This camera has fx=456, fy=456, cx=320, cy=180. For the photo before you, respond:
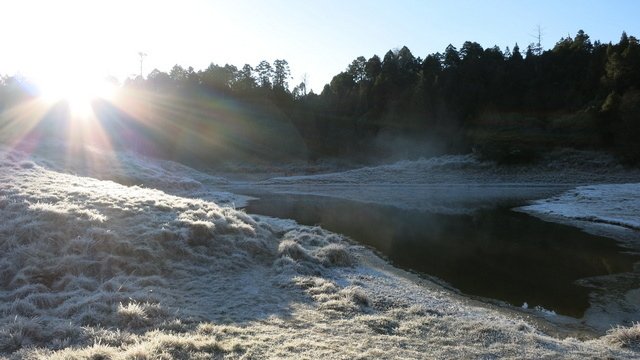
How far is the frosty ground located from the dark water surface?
6.01ft

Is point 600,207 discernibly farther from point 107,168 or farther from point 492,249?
point 107,168

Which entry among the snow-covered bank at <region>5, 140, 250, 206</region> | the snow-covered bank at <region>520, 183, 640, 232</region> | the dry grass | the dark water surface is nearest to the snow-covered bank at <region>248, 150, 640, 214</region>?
the snow-covered bank at <region>520, 183, 640, 232</region>

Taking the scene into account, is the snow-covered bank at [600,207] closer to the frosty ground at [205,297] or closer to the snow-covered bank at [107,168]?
the frosty ground at [205,297]

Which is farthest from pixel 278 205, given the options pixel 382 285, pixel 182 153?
pixel 182 153

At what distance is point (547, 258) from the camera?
17312 millimetres

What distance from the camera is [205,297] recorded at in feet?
32.4

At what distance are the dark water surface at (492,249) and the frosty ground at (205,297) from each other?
6.01 feet

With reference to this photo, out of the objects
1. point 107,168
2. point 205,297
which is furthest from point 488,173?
point 205,297

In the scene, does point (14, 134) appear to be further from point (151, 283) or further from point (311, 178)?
point (151, 283)

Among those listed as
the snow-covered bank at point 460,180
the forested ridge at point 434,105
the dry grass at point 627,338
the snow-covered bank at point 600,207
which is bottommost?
the snow-covered bank at point 460,180

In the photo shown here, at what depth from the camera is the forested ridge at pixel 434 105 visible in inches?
2562

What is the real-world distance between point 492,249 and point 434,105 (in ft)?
227

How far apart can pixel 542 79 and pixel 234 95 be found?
6001cm

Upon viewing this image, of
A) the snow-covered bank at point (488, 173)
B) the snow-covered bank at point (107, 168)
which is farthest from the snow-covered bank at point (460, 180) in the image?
the snow-covered bank at point (107, 168)
